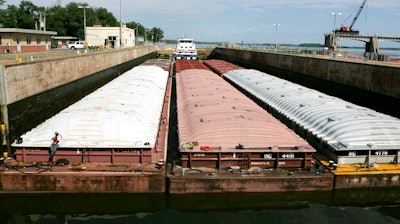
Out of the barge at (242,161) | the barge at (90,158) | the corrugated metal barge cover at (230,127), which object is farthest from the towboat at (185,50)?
the barge at (242,161)

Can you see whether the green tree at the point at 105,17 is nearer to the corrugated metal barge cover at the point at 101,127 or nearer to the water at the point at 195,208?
the corrugated metal barge cover at the point at 101,127

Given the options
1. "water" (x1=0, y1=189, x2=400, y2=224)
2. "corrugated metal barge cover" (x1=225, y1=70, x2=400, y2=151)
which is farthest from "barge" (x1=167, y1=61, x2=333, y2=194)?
"corrugated metal barge cover" (x1=225, y1=70, x2=400, y2=151)

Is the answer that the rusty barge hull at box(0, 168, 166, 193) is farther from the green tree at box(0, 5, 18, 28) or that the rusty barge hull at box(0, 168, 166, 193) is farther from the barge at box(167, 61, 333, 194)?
the green tree at box(0, 5, 18, 28)

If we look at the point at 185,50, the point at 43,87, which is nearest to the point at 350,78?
the point at 43,87

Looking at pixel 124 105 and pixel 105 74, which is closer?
pixel 124 105

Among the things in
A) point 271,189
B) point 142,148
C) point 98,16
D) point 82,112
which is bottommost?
point 271,189

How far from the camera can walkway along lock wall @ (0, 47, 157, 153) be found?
21102mm

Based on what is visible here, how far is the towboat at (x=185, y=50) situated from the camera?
8088 centimetres

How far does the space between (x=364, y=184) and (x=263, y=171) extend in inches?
179

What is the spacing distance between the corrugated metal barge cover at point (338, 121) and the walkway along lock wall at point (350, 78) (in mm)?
4770

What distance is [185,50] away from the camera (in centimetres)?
8100

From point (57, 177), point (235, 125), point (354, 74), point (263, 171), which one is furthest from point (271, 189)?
point (354, 74)

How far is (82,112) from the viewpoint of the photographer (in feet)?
58.3

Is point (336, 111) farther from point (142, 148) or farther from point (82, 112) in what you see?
point (82, 112)
